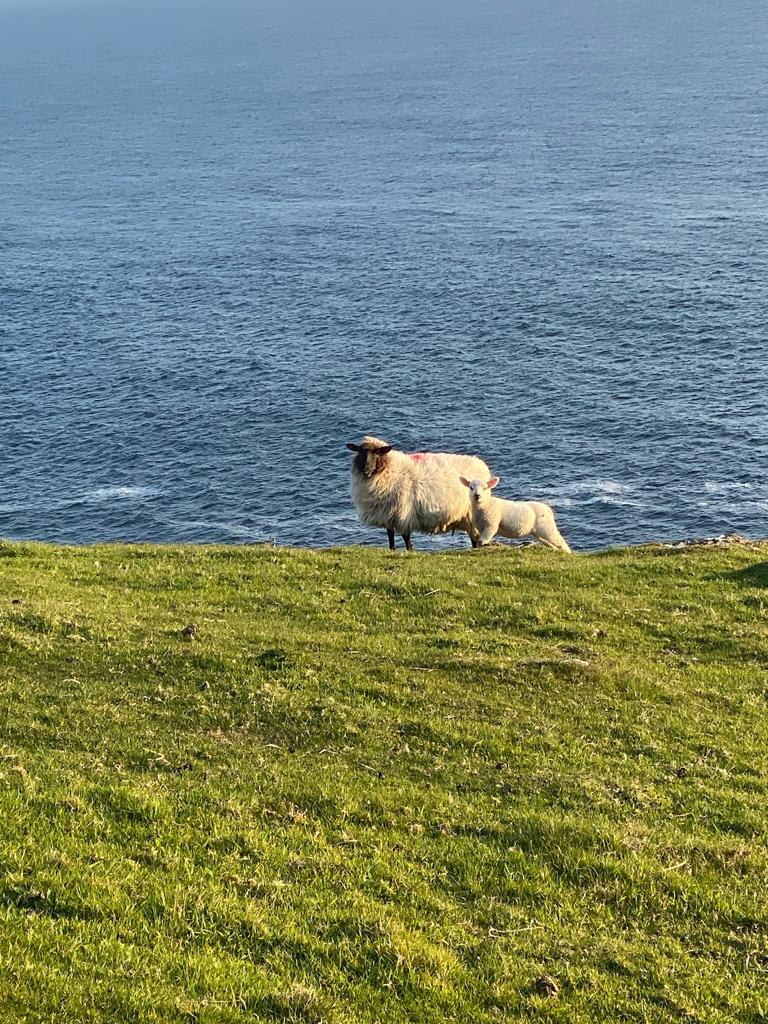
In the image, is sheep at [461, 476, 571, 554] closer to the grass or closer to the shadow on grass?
the shadow on grass

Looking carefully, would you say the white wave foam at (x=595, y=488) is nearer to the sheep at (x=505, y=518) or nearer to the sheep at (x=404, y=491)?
the sheep at (x=505, y=518)

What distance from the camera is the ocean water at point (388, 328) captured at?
6041 centimetres

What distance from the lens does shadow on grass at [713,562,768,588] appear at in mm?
26391

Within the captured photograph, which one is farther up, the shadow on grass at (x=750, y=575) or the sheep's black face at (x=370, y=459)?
the sheep's black face at (x=370, y=459)

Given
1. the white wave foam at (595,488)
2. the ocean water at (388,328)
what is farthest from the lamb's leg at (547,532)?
the white wave foam at (595,488)

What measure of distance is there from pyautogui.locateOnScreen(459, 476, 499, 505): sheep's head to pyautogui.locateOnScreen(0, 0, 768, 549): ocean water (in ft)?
66.8

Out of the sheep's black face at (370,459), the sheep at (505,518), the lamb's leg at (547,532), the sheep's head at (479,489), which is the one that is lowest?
the lamb's leg at (547,532)

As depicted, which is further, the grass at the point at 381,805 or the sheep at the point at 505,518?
the sheep at the point at 505,518

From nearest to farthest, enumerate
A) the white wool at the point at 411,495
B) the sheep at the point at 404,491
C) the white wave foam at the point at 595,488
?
the sheep at the point at 404,491 → the white wool at the point at 411,495 → the white wave foam at the point at 595,488

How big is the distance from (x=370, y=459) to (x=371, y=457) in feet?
0.23

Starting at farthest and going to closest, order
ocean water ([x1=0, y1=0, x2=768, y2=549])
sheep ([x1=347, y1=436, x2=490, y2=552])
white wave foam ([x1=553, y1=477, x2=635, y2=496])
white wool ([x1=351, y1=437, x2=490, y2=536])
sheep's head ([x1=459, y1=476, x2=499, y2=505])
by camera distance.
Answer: ocean water ([x1=0, y1=0, x2=768, y2=549]), white wave foam ([x1=553, y1=477, x2=635, y2=496]), white wool ([x1=351, y1=437, x2=490, y2=536]), sheep ([x1=347, y1=436, x2=490, y2=552]), sheep's head ([x1=459, y1=476, x2=499, y2=505])

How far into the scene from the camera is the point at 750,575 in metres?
27.0

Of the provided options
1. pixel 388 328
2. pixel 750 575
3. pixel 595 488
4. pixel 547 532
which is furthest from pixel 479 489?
pixel 388 328

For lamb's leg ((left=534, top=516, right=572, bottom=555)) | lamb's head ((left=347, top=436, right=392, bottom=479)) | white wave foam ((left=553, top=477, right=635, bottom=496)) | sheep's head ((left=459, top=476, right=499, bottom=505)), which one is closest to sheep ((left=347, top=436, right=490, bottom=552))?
lamb's head ((left=347, top=436, right=392, bottom=479))
